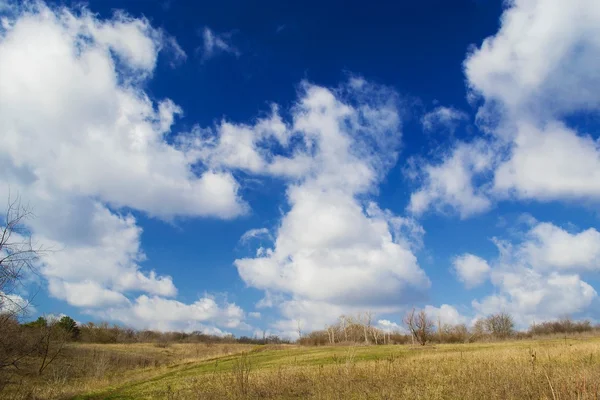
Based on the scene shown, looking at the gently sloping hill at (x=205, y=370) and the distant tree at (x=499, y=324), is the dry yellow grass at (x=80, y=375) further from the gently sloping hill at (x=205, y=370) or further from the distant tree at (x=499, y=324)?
the distant tree at (x=499, y=324)

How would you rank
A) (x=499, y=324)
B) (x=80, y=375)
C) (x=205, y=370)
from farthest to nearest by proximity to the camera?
(x=499, y=324), (x=80, y=375), (x=205, y=370)

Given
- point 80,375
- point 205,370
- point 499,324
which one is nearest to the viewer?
point 205,370

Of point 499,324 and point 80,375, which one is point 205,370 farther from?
point 499,324

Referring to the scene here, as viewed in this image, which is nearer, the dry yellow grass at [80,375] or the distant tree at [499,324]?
the dry yellow grass at [80,375]

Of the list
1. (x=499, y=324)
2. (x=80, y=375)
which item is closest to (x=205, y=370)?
(x=80, y=375)

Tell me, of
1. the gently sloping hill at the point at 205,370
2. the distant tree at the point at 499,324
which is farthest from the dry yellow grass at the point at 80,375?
the distant tree at the point at 499,324

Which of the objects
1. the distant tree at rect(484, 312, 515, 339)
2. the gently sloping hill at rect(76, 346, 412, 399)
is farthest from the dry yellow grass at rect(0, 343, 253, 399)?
the distant tree at rect(484, 312, 515, 339)

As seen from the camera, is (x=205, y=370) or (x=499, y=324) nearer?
(x=205, y=370)

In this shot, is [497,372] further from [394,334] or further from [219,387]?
[394,334]

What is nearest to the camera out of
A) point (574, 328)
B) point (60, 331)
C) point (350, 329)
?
point (60, 331)

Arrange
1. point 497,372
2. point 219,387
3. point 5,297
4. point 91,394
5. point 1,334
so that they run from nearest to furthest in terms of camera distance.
→ point 5,297
point 1,334
point 497,372
point 219,387
point 91,394

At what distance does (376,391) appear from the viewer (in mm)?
15836

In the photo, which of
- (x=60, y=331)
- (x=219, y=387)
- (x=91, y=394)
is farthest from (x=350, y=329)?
(x=219, y=387)

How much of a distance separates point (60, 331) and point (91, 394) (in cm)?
2312
